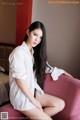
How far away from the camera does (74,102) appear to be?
55.7 inches

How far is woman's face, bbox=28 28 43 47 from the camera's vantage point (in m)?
1.34

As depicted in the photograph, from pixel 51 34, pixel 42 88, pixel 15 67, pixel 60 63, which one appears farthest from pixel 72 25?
pixel 15 67

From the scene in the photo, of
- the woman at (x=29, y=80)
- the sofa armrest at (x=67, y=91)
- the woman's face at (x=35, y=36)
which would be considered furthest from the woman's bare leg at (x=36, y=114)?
the woman's face at (x=35, y=36)

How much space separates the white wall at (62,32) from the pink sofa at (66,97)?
19.0 inches

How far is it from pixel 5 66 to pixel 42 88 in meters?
1.21

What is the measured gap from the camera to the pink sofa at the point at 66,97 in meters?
1.37

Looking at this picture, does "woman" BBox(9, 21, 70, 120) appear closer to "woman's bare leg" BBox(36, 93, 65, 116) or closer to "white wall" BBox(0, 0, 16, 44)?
"woman's bare leg" BBox(36, 93, 65, 116)

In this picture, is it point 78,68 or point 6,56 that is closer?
point 78,68

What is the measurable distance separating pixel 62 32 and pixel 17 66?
3.12 feet

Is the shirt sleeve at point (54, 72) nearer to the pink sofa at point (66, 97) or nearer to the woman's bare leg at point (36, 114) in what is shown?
the pink sofa at point (66, 97)

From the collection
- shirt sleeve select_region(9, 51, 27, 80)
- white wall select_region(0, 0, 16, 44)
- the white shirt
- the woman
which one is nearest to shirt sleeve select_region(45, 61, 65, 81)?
the woman

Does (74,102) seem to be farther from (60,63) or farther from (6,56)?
(6,56)

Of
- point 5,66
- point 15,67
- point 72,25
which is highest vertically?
point 72,25

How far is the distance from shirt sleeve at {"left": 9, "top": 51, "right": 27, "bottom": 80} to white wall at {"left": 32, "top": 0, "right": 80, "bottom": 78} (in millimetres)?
872
